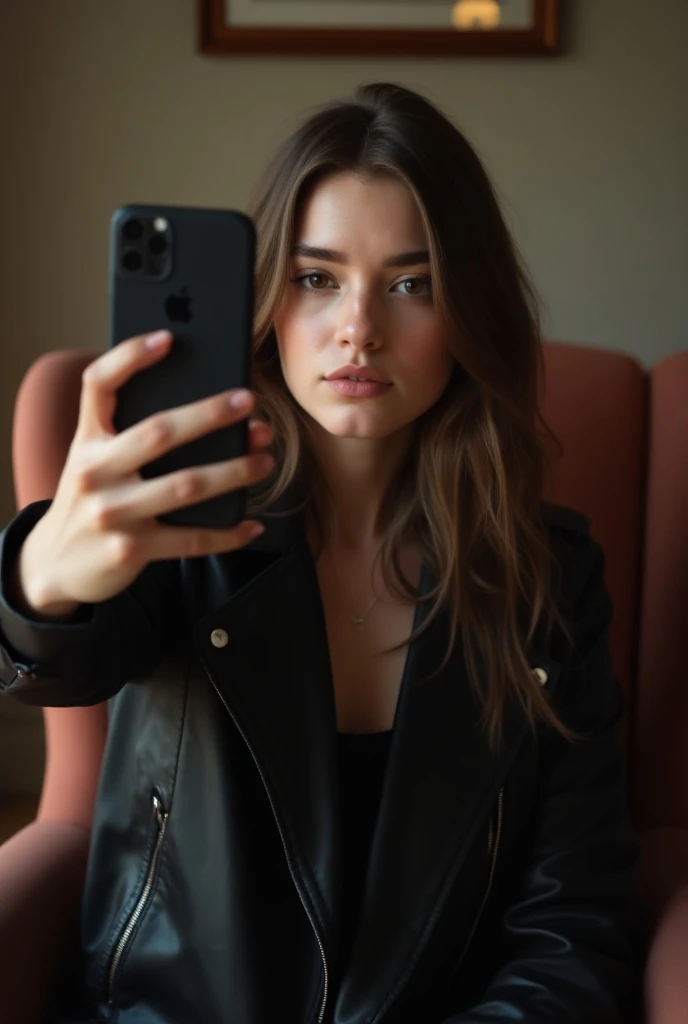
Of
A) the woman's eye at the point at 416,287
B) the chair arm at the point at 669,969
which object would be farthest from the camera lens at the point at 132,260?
the chair arm at the point at 669,969

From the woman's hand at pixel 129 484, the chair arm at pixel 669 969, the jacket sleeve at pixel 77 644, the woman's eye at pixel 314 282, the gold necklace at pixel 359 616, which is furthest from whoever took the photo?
the gold necklace at pixel 359 616

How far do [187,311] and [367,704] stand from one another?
1.53 ft

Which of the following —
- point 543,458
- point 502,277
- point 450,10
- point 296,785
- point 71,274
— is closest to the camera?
point 296,785

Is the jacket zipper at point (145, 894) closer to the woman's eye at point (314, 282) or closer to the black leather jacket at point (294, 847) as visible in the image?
the black leather jacket at point (294, 847)

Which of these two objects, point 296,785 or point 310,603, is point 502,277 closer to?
point 310,603

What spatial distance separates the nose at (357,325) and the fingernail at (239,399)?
27 centimetres

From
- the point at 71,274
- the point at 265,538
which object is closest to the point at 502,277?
the point at 265,538

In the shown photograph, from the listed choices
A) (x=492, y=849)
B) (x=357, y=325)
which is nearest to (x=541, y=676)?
(x=492, y=849)

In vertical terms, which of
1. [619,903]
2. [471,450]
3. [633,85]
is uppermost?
[633,85]

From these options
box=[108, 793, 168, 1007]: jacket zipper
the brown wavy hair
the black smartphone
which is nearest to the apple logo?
the black smartphone

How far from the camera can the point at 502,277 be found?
3.27ft

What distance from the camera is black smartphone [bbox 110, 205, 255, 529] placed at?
2.14 feet

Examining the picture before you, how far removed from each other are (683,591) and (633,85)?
743mm

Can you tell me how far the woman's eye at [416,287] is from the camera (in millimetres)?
926
